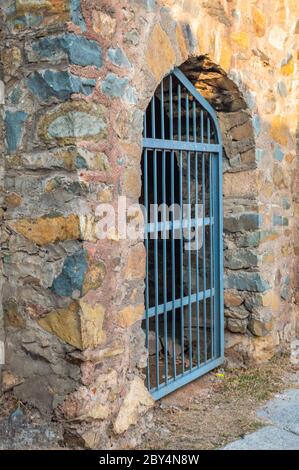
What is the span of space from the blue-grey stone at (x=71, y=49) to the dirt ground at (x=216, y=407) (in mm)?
1860

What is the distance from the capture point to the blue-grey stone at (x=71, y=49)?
2547 millimetres

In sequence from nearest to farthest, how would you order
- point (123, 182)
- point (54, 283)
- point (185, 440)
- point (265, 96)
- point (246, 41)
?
point (54, 283) → point (123, 182) → point (185, 440) → point (246, 41) → point (265, 96)

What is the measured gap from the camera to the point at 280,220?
4516mm

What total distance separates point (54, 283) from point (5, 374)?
0.54 metres

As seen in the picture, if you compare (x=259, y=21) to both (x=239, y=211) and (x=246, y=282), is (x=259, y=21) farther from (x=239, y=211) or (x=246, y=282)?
(x=246, y=282)

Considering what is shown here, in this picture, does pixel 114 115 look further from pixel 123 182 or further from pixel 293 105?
pixel 293 105

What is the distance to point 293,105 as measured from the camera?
4754 millimetres

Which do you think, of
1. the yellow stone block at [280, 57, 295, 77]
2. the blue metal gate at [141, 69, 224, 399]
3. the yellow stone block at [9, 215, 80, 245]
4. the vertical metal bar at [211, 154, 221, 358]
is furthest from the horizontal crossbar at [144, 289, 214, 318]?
the yellow stone block at [280, 57, 295, 77]

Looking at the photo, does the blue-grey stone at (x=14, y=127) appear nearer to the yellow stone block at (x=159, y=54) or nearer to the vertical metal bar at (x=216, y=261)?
the yellow stone block at (x=159, y=54)

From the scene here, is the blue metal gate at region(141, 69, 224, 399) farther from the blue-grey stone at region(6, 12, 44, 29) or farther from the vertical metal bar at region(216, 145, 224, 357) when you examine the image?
the blue-grey stone at region(6, 12, 44, 29)

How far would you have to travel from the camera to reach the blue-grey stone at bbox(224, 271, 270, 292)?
4.12 metres

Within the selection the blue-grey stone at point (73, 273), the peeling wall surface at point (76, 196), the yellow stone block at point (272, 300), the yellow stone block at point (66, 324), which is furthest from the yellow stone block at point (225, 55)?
the yellow stone block at point (66, 324)

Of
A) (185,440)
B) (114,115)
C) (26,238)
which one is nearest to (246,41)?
(114,115)

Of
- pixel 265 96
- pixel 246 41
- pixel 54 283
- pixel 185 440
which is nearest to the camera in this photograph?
pixel 54 283
